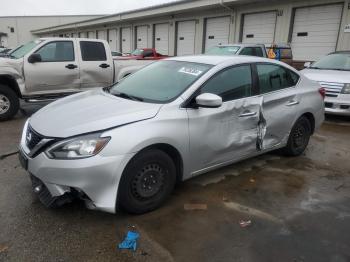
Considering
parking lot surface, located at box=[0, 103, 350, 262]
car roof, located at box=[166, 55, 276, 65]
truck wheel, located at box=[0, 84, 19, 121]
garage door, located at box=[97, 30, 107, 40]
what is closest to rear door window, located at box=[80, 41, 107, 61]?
truck wheel, located at box=[0, 84, 19, 121]

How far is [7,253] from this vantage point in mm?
2781

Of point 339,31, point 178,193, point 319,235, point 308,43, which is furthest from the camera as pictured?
point 308,43

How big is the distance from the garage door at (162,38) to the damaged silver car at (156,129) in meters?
19.7

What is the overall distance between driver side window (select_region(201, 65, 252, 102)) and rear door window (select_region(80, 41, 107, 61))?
16.3 ft

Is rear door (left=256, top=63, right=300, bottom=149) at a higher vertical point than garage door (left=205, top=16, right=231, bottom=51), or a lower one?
lower

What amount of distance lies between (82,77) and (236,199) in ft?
18.1

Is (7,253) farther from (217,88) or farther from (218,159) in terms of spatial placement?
(217,88)

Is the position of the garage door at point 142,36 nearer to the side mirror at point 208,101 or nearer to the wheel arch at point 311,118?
the wheel arch at point 311,118

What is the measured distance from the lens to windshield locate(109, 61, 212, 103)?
376 cm

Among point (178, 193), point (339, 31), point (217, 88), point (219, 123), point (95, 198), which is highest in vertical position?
point (339, 31)

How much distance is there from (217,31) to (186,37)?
9.73 feet

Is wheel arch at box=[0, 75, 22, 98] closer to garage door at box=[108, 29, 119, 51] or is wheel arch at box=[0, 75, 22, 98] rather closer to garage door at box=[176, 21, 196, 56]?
garage door at box=[176, 21, 196, 56]

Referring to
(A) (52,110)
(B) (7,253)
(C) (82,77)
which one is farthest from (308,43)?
(B) (7,253)

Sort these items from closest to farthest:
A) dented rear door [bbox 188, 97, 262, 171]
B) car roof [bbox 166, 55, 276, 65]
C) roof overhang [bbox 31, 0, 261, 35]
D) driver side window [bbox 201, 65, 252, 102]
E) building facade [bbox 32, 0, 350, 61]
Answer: dented rear door [bbox 188, 97, 262, 171] < driver side window [bbox 201, 65, 252, 102] < car roof [bbox 166, 55, 276, 65] < building facade [bbox 32, 0, 350, 61] < roof overhang [bbox 31, 0, 261, 35]
